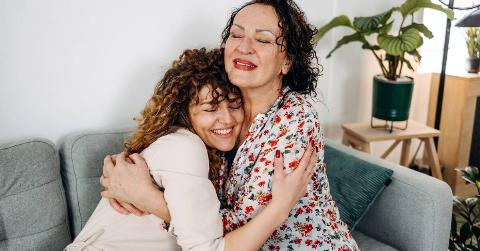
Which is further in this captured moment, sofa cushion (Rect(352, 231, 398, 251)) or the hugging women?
sofa cushion (Rect(352, 231, 398, 251))

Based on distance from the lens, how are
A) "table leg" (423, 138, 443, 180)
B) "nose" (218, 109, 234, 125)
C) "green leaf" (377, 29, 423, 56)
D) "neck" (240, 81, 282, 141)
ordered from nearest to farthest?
"nose" (218, 109, 234, 125)
"neck" (240, 81, 282, 141)
"green leaf" (377, 29, 423, 56)
"table leg" (423, 138, 443, 180)

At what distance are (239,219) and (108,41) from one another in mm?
978

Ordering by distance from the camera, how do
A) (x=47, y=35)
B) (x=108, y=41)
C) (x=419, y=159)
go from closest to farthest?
(x=47, y=35) < (x=108, y=41) < (x=419, y=159)

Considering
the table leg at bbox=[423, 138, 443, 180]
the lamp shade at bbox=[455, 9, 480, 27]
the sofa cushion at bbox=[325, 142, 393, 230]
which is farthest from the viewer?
the table leg at bbox=[423, 138, 443, 180]

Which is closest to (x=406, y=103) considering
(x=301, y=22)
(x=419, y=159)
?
(x=419, y=159)

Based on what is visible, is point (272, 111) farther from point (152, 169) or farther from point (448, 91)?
point (448, 91)

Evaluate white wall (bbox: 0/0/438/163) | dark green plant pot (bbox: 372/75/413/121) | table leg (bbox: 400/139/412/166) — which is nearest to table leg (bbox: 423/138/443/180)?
table leg (bbox: 400/139/412/166)

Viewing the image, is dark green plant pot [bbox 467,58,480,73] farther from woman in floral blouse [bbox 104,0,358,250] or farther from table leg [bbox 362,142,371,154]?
woman in floral blouse [bbox 104,0,358,250]

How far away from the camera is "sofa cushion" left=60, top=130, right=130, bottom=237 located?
63.1 inches

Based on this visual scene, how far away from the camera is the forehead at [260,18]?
1295mm

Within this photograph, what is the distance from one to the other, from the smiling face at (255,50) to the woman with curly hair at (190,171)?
0.05m

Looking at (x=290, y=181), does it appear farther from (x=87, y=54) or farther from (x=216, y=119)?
(x=87, y=54)

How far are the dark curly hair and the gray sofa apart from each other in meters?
0.54

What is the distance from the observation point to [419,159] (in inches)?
127
